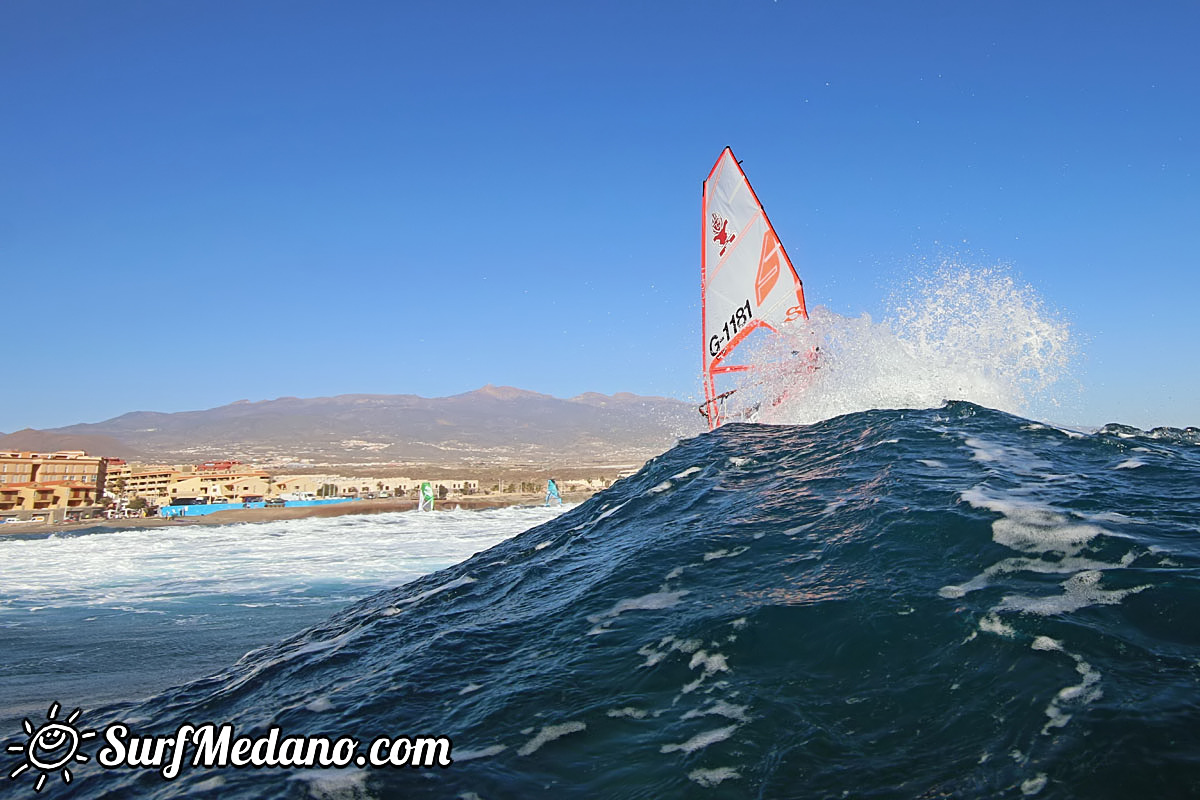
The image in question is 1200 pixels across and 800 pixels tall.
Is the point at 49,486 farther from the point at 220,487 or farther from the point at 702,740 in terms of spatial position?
the point at 702,740

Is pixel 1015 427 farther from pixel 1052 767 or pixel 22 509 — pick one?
pixel 22 509

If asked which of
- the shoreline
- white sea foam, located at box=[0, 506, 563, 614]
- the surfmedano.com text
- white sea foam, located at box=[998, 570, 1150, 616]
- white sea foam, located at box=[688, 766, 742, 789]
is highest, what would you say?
white sea foam, located at box=[998, 570, 1150, 616]

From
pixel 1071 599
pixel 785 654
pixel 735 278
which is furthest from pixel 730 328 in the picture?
pixel 785 654

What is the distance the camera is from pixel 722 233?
17.4m

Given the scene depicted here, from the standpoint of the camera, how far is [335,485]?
249 feet

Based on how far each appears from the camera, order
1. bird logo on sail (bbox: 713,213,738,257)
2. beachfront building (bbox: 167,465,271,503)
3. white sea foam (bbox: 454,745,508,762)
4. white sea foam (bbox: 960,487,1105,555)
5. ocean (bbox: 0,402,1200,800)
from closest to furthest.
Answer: ocean (bbox: 0,402,1200,800)
white sea foam (bbox: 454,745,508,762)
white sea foam (bbox: 960,487,1105,555)
bird logo on sail (bbox: 713,213,738,257)
beachfront building (bbox: 167,465,271,503)

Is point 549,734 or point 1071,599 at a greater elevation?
point 1071,599

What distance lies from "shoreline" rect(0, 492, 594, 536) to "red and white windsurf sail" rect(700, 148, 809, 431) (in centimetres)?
3460

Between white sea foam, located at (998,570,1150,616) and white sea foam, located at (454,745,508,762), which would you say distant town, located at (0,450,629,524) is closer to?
white sea foam, located at (454,745,508,762)

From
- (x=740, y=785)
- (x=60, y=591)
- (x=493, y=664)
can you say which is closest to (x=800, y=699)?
(x=740, y=785)

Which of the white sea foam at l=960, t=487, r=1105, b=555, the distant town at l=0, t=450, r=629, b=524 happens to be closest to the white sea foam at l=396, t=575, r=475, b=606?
the white sea foam at l=960, t=487, r=1105, b=555

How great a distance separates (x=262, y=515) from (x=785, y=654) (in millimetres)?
49336

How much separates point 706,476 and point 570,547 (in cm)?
190

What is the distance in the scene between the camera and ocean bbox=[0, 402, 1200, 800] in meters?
2.54
